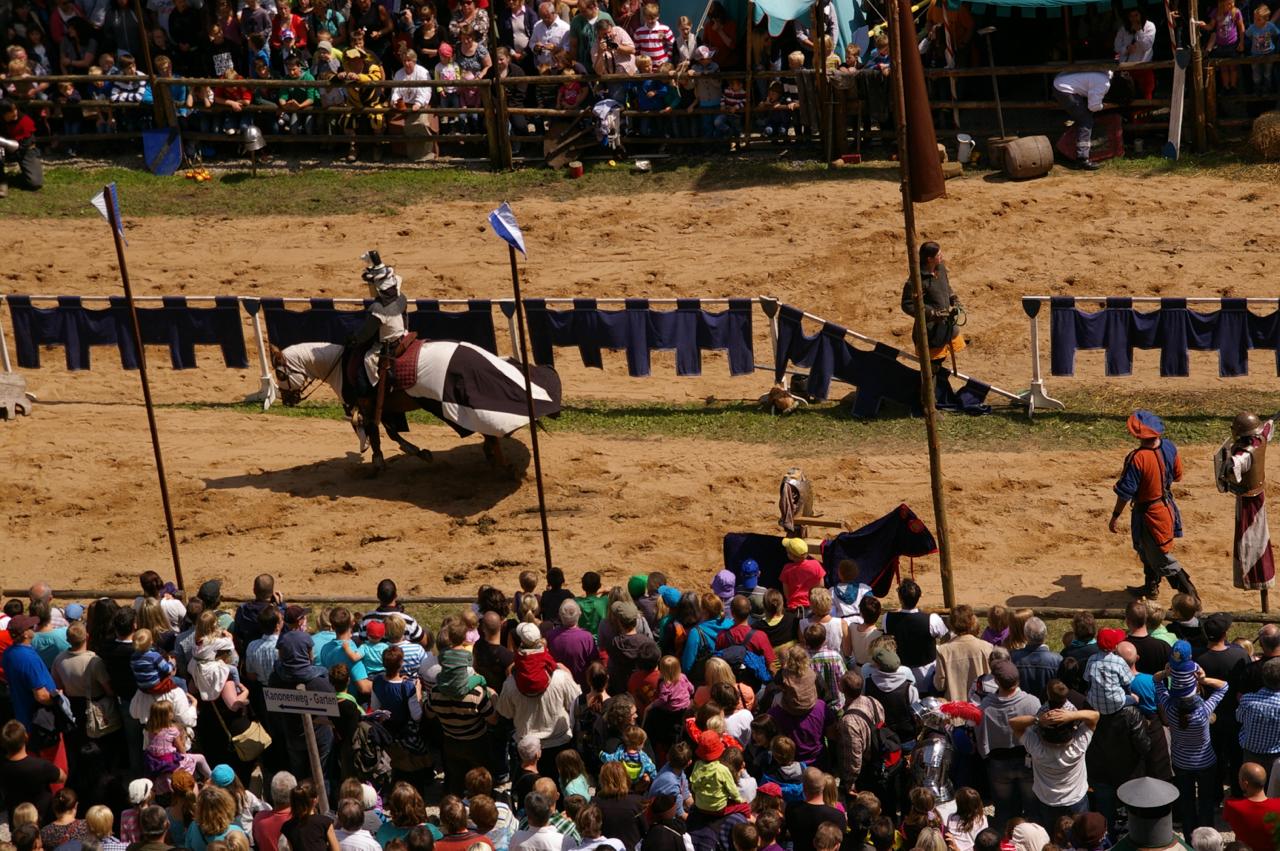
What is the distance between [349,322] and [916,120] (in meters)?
9.36

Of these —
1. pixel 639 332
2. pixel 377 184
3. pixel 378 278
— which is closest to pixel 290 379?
pixel 378 278

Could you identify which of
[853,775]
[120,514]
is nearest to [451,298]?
[120,514]

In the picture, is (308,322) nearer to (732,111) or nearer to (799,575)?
(732,111)

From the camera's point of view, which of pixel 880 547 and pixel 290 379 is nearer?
pixel 880 547

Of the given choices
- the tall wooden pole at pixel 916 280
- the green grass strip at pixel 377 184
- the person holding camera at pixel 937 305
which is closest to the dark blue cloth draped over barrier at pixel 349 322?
the person holding camera at pixel 937 305

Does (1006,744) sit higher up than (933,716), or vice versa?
(933,716)

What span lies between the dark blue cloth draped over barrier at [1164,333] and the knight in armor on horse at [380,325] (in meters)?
6.81

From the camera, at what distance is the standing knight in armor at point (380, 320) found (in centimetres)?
1881

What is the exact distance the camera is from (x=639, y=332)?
21344 mm

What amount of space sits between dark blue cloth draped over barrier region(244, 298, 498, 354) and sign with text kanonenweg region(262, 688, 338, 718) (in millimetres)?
9917

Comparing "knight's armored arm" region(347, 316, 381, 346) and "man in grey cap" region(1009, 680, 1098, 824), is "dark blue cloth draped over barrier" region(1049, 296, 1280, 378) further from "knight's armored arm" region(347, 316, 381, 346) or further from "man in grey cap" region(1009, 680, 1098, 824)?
"man in grey cap" region(1009, 680, 1098, 824)

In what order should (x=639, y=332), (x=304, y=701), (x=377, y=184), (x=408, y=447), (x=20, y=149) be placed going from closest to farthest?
(x=304, y=701) → (x=408, y=447) → (x=639, y=332) → (x=377, y=184) → (x=20, y=149)

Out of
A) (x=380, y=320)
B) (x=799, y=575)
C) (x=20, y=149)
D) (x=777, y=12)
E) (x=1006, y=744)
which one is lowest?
(x=1006, y=744)

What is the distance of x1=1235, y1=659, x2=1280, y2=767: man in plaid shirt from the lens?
11.5 metres
